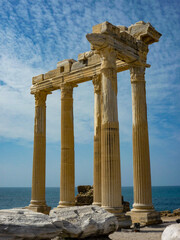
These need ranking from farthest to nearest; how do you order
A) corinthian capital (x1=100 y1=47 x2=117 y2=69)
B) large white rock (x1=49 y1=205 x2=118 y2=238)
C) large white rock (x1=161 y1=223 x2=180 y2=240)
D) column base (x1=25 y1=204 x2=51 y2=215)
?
1. column base (x1=25 y1=204 x2=51 y2=215)
2. corinthian capital (x1=100 y1=47 x2=117 y2=69)
3. large white rock (x1=49 y1=205 x2=118 y2=238)
4. large white rock (x1=161 y1=223 x2=180 y2=240)

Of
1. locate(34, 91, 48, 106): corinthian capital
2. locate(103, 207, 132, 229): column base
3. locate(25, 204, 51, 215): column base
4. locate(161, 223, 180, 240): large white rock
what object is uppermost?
locate(34, 91, 48, 106): corinthian capital

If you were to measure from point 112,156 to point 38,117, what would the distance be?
1574 centimetres

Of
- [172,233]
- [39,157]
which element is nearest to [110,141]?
[172,233]

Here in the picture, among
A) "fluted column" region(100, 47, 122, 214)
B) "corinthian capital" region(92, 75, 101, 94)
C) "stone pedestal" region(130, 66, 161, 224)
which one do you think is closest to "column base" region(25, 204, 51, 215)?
"stone pedestal" region(130, 66, 161, 224)

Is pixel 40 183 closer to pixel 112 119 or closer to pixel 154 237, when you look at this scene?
pixel 112 119

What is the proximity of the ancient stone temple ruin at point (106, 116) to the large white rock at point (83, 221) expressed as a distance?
14.4ft

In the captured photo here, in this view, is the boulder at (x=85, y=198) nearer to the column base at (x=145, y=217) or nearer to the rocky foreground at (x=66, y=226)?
the column base at (x=145, y=217)

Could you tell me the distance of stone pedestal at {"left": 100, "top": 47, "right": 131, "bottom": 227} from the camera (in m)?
22.8

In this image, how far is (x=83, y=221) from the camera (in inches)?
686

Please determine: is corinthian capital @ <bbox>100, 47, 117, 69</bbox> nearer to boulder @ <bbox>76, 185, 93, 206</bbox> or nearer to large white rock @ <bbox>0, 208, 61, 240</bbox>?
large white rock @ <bbox>0, 208, 61, 240</bbox>

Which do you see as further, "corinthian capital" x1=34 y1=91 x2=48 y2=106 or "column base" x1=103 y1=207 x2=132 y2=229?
"corinthian capital" x1=34 y1=91 x2=48 y2=106

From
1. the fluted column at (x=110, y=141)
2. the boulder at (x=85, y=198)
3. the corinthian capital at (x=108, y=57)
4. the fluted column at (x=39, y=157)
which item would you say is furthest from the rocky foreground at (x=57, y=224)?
the boulder at (x=85, y=198)

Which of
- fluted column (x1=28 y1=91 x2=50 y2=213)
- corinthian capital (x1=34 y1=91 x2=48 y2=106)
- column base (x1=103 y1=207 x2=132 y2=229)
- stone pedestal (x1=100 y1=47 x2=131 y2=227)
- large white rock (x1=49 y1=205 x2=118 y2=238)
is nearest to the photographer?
large white rock (x1=49 y1=205 x2=118 y2=238)

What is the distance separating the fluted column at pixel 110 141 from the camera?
22.9 metres
